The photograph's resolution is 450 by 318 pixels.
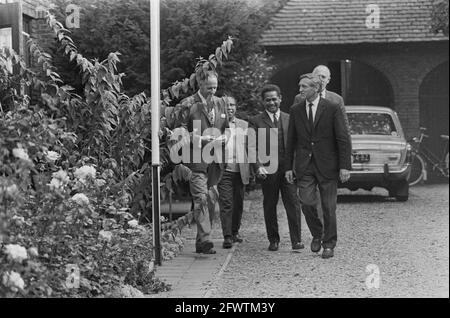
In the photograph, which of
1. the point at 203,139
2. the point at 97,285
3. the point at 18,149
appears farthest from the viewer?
the point at 203,139

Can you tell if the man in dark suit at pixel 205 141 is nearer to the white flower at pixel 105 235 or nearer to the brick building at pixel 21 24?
the brick building at pixel 21 24

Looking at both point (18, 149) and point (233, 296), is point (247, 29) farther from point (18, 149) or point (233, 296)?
point (18, 149)

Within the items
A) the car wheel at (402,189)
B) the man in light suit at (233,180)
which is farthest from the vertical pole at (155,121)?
the car wheel at (402,189)

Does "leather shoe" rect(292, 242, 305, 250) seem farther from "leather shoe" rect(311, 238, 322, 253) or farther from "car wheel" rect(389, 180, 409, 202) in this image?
"car wheel" rect(389, 180, 409, 202)

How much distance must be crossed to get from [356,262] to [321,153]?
4.07ft

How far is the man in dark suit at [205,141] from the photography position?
9.71 metres

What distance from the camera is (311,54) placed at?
24.5 m

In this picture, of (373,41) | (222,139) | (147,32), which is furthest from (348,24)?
(222,139)

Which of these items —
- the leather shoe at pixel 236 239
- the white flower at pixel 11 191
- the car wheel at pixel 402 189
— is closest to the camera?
the white flower at pixel 11 191

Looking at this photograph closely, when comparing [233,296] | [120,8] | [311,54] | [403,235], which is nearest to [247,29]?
[120,8]

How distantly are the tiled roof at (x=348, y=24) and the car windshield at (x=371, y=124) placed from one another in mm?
5735

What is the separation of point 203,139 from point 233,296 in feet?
9.36

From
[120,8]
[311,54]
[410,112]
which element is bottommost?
[410,112]
